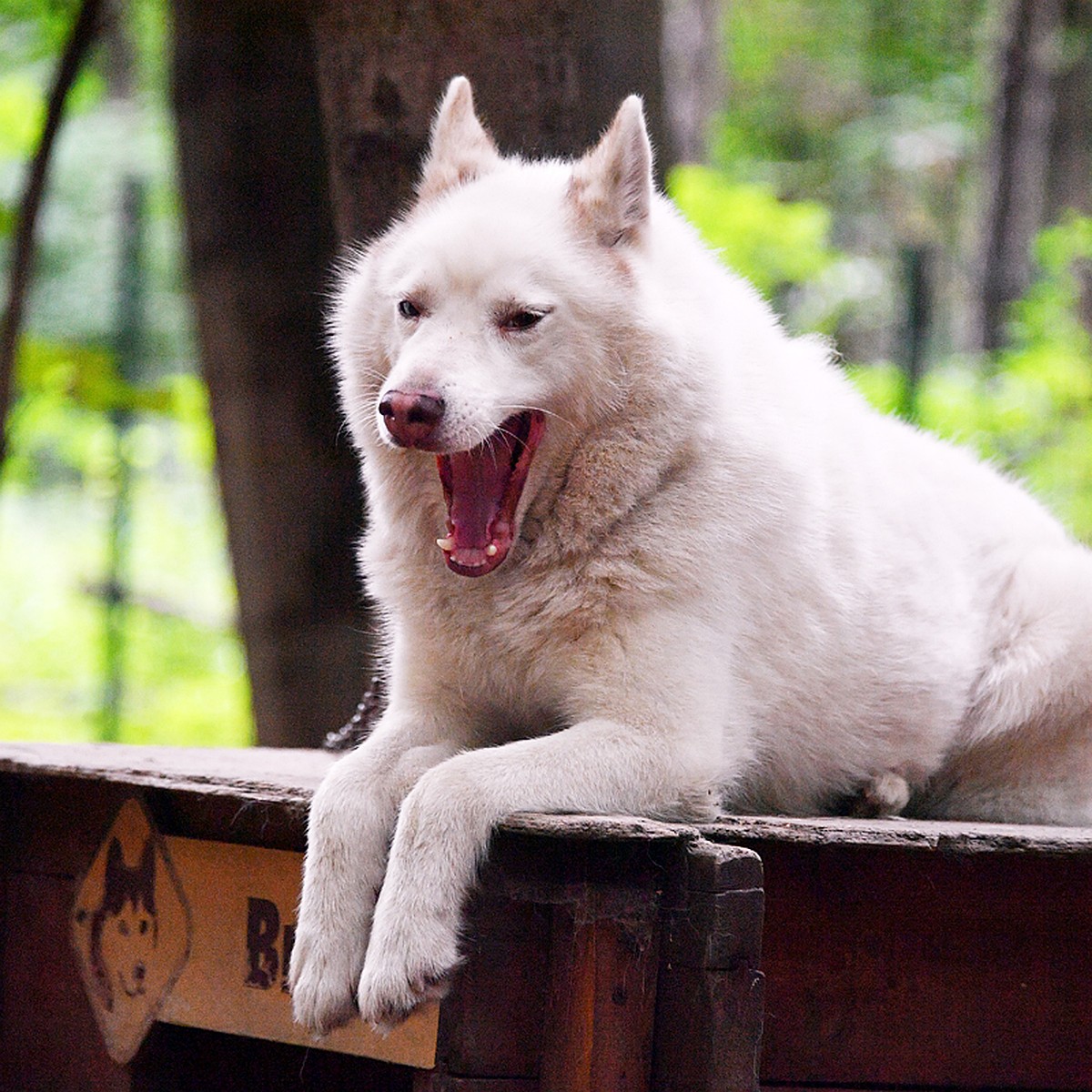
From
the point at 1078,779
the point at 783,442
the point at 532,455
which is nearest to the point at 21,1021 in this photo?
the point at 532,455

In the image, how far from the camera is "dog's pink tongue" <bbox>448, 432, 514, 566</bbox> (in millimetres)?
2904

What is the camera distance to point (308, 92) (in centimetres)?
619

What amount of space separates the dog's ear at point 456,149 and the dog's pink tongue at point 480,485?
2.27 ft

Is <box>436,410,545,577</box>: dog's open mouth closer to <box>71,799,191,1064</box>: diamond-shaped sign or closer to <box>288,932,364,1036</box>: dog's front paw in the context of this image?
<box>288,932,364,1036</box>: dog's front paw

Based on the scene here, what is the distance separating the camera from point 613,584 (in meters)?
2.84

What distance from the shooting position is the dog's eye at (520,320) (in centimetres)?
286

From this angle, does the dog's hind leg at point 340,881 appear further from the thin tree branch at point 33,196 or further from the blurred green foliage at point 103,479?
the blurred green foliage at point 103,479

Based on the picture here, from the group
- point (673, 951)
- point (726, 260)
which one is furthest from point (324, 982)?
point (726, 260)

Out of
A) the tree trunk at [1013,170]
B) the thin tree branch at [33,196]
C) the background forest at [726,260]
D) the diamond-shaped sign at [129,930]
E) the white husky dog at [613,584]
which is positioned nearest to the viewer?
the white husky dog at [613,584]

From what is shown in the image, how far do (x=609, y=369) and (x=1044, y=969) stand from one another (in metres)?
1.44

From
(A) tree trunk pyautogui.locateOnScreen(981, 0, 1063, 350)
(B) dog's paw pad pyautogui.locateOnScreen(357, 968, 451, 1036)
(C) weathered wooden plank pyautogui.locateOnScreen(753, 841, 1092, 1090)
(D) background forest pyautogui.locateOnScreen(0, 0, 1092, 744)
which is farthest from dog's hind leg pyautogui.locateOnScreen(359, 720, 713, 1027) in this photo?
(A) tree trunk pyautogui.locateOnScreen(981, 0, 1063, 350)

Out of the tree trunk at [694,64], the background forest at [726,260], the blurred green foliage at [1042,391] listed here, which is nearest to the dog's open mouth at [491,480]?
the background forest at [726,260]

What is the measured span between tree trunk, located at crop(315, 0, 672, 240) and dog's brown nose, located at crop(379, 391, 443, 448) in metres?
2.04

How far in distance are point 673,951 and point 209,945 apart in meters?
1.12
